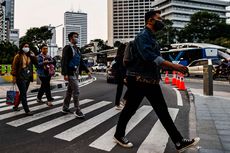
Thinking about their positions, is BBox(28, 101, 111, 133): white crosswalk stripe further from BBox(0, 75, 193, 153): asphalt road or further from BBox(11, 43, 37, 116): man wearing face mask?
BBox(11, 43, 37, 116): man wearing face mask

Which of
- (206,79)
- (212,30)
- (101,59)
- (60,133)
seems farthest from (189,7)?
(60,133)

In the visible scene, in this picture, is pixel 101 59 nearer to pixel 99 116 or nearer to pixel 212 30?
pixel 212 30

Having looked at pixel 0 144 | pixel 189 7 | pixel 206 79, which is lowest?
pixel 0 144

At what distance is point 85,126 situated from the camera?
5.09 m

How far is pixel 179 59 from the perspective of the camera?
3247 centimetres

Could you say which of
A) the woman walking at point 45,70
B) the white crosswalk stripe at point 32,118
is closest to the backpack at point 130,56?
the white crosswalk stripe at point 32,118

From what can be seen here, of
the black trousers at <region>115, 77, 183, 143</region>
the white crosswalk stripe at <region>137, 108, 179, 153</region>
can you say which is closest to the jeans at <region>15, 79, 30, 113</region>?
the white crosswalk stripe at <region>137, 108, 179, 153</region>

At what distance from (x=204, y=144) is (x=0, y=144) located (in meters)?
2.97

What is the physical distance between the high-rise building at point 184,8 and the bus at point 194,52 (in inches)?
2737

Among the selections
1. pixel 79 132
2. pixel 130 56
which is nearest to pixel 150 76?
pixel 130 56

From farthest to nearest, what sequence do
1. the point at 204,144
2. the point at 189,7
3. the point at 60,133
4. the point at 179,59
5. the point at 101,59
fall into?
the point at 189,7, the point at 101,59, the point at 179,59, the point at 60,133, the point at 204,144

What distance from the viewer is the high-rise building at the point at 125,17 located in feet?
507

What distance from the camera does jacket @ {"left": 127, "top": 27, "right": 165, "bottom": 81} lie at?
11.2 ft

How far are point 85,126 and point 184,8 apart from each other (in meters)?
104
